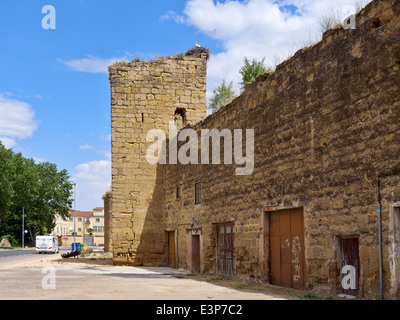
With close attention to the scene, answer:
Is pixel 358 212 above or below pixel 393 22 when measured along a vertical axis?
below

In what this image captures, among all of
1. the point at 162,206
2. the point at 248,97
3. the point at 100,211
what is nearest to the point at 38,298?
the point at 248,97

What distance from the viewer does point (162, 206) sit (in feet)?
72.8

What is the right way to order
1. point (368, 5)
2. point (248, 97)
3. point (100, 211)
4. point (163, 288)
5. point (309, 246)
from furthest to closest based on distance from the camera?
point (100, 211) < point (248, 97) < point (163, 288) < point (309, 246) < point (368, 5)

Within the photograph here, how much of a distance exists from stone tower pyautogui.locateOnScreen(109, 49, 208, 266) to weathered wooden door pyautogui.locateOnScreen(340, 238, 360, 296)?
12.9 m

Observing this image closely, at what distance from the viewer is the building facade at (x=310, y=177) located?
8.73 meters

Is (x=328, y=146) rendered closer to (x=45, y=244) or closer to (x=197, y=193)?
(x=197, y=193)

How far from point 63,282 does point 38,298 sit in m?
3.92

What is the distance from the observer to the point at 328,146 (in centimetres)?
1030

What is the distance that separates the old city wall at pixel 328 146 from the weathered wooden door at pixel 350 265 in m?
0.15

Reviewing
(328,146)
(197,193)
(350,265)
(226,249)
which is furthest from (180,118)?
(350,265)

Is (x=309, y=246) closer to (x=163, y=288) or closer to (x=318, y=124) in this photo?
(x=318, y=124)

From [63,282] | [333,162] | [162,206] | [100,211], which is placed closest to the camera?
[333,162]

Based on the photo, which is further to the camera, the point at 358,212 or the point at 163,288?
the point at 163,288

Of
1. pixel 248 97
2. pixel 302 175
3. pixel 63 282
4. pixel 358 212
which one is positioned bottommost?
pixel 63 282
